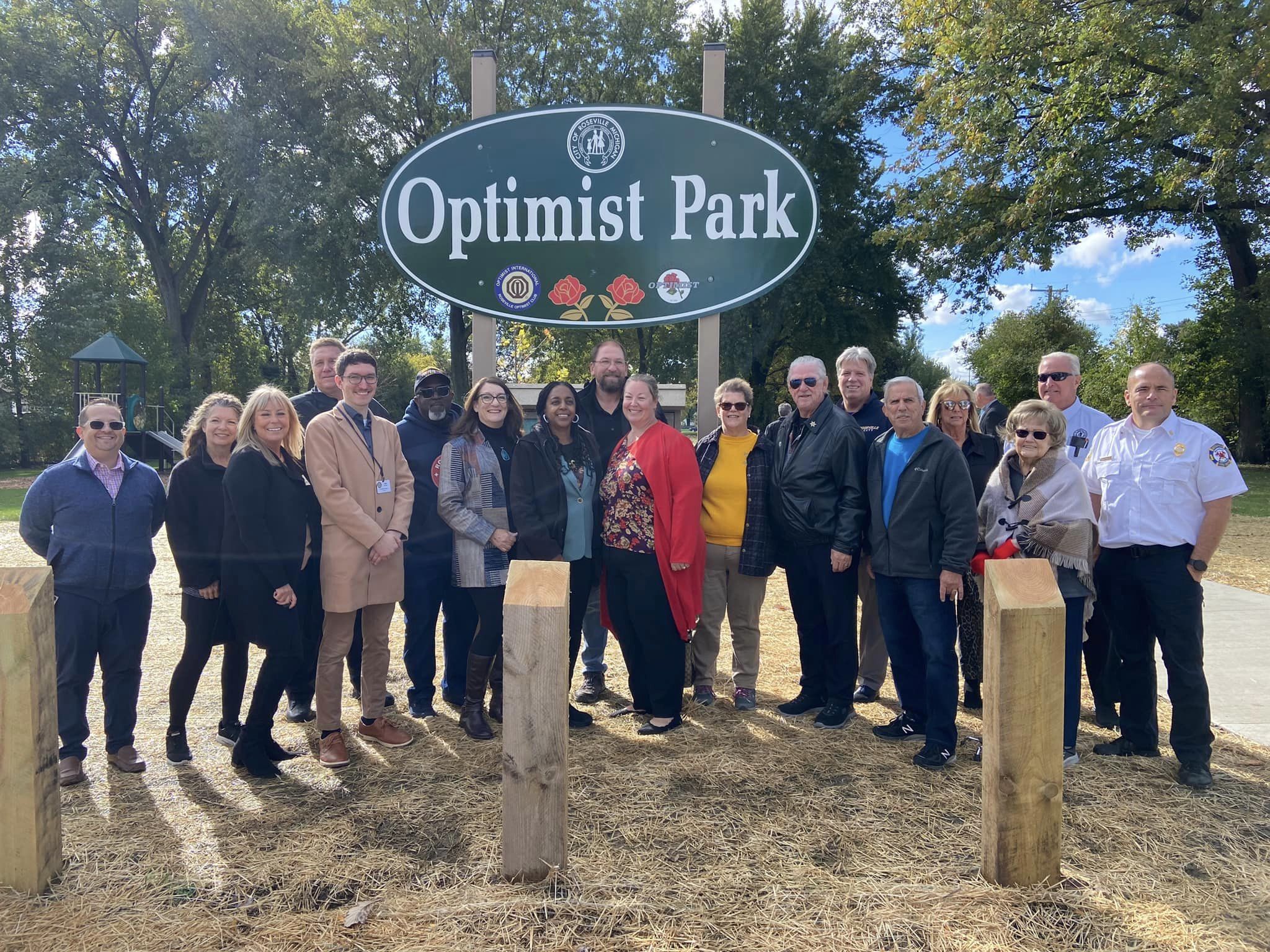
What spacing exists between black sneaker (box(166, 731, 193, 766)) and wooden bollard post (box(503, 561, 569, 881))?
1964 millimetres

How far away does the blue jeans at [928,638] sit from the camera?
3.63m

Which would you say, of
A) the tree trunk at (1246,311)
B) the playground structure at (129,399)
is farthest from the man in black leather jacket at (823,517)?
the tree trunk at (1246,311)

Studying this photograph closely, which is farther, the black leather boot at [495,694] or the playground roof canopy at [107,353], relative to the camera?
the playground roof canopy at [107,353]

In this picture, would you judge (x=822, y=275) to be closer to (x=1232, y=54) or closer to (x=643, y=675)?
(x=1232, y=54)

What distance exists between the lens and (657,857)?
2.86 metres

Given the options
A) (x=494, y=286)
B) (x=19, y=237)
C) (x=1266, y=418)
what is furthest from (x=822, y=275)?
(x=19, y=237)

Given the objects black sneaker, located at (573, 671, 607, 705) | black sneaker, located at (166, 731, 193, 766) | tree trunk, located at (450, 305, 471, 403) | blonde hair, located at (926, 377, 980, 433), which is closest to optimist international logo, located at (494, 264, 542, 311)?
black sneaker, located at (573, 671, 607, 705)

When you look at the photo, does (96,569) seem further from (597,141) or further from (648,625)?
(597,141)

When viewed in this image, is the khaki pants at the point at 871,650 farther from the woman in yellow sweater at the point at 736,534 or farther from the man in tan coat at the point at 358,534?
the man in tan coat at the point at 358,534

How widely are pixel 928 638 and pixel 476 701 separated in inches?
86.6

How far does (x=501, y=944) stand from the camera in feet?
7.64

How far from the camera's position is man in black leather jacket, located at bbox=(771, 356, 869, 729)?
403 centimetres

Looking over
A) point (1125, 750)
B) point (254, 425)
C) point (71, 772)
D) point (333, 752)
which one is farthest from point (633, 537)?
point (71, 772)

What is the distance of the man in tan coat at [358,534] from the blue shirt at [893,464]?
2.27 metres
